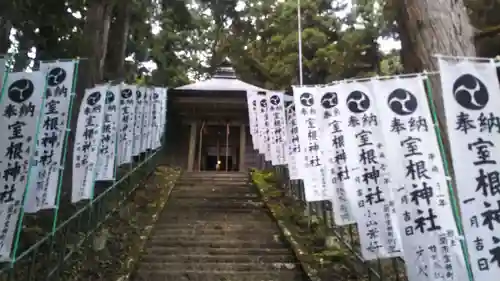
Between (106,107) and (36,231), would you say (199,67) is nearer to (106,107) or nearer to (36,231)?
(106,107)

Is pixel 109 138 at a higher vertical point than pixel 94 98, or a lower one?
lower

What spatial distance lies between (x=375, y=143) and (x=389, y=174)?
1.53ft

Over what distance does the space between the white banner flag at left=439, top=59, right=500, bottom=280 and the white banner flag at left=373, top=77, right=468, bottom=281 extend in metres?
0.64

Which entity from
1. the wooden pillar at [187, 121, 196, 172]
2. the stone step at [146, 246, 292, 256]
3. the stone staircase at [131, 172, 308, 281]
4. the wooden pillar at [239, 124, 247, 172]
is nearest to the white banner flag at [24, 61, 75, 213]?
the stone staircase at [131, 172, 308, 281]

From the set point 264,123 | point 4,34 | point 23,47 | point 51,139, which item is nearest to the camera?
point 51,139

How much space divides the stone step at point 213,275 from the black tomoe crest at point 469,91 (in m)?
3.99

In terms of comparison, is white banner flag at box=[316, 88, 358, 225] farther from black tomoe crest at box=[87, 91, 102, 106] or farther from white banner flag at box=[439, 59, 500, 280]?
black tomoe crest at box=[87, 91, 102, 106]

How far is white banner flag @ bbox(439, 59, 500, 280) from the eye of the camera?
3.50 meters

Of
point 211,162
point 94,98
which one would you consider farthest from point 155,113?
point 211,162

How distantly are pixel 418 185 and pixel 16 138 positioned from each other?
411cm

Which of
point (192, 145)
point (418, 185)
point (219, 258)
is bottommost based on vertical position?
point (219, 258)

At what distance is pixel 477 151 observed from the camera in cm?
368

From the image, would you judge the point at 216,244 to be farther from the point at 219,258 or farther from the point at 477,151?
the point at 477,151

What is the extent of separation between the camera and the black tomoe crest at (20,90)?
191 inches
